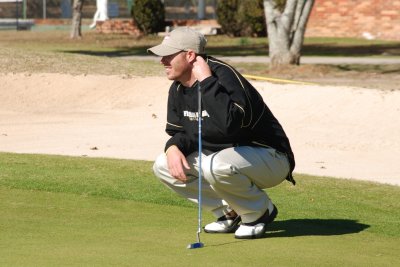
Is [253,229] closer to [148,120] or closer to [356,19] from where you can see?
[148,120]

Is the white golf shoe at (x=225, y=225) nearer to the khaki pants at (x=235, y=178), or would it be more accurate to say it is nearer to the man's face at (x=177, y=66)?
the khaki pants at (x=235, y=178)

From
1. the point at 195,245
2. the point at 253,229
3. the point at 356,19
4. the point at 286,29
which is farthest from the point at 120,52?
the point at 195,245

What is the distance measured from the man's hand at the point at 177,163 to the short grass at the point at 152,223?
42 cm

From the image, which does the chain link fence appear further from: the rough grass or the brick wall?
the brick wall

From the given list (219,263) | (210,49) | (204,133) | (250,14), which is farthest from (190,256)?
(250,14)

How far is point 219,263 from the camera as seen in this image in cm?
651

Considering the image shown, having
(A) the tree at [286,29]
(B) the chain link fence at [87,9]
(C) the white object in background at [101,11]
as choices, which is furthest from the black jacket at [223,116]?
(B) the chain link fence at [87,9]

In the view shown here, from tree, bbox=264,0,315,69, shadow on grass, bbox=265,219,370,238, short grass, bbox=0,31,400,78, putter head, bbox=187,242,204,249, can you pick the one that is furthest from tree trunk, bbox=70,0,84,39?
putter head, bbox=187,242,204,249

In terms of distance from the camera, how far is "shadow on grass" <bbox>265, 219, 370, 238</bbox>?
7937 mm

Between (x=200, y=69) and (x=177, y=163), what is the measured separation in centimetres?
64

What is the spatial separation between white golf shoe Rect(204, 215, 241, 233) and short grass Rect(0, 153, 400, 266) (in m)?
0.10

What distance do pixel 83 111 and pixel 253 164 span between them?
1224 centimetres

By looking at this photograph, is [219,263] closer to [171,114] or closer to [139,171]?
[171,114]

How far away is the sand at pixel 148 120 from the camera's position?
14.9 meters
